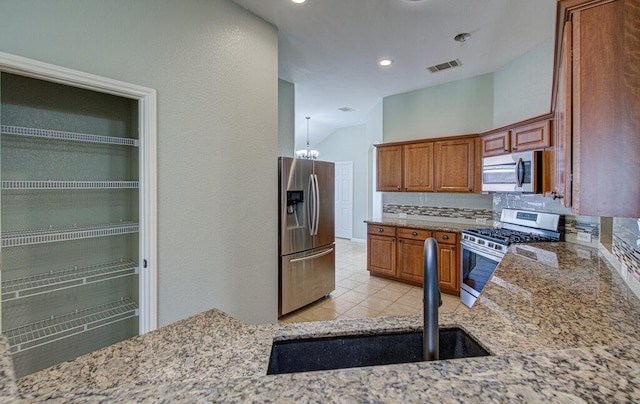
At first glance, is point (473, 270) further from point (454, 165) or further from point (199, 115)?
point (199, 115)

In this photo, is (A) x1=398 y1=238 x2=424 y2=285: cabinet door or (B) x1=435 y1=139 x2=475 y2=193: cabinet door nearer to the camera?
(B) x1=435 y1=139 x2=475 y2=193: cabinet door

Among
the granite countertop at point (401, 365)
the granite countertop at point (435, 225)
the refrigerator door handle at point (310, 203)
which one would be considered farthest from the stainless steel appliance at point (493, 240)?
the refrigerator door handle at point (310, 203)

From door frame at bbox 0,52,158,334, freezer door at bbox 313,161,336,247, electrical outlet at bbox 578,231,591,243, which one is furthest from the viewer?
freezer door at bbox 313,161,336,247

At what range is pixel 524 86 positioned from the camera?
136 inches

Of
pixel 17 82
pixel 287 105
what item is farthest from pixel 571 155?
pixel 287 105

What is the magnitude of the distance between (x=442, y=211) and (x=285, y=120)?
277cm

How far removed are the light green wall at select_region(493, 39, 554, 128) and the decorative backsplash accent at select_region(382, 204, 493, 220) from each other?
1226 mm

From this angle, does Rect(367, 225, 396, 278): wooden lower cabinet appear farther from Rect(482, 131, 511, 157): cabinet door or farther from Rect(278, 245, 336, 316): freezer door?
Rect(482, 131, 511, 157): cabinet door

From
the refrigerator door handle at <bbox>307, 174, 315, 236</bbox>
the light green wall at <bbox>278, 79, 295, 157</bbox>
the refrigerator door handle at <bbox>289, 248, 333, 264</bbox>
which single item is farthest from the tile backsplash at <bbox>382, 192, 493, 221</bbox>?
the refrigerator door handle at <bbox>307, 174, 315, 236</bbox>

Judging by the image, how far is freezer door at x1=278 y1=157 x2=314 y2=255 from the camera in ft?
10.1

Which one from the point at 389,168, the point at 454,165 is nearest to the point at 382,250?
the point at 389,168

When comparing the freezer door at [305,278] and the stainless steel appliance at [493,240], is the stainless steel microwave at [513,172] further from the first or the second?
the freezer door at [305,278]

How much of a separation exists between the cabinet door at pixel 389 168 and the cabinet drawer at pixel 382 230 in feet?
2.18

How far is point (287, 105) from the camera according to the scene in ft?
14.0
